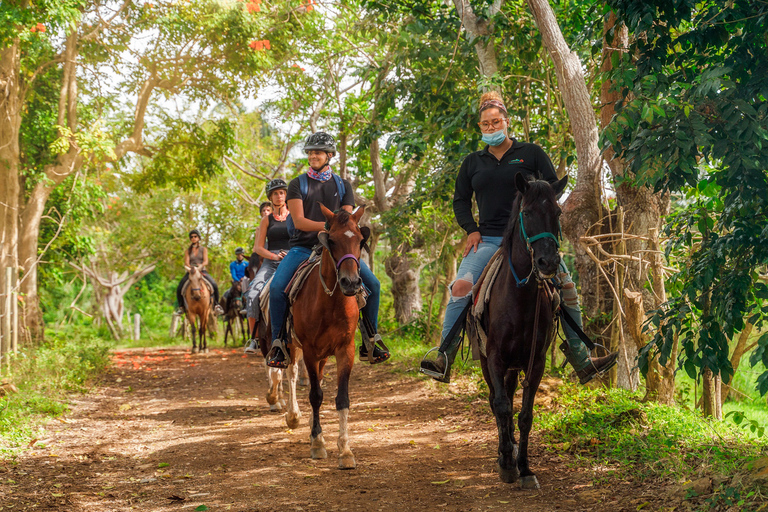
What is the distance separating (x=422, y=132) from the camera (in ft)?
35.4

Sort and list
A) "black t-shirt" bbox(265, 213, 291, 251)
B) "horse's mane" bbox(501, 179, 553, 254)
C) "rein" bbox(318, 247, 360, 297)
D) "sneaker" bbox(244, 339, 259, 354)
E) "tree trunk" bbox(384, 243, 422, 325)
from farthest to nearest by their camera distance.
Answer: "tree trunk" bbox(384, 243, 422, 325)
"black t-shirt" bbox(265, 213, 291, 251)
"sneaker" bbox(244, 339, 259, 354)
"rein" bbox(318, 247, 360, 297)
"horse's mane" bbox(501, 179, 553, 254)

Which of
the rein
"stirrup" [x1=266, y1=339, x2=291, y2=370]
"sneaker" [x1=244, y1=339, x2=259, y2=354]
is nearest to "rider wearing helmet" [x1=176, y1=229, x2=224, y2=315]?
"sneaker" [x1=244, y1=339, x2=259, y2=354]

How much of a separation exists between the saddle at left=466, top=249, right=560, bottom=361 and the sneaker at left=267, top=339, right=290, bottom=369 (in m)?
2.09

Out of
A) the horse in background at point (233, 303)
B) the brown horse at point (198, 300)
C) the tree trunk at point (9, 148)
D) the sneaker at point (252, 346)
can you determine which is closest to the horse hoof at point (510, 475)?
the sneaker at point (252, 346)

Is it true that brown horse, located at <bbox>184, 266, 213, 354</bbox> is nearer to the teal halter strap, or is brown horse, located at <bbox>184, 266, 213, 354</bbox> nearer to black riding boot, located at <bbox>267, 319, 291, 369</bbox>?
black riding boot, located at <bbox>267, 319, 291, 369</bbox>

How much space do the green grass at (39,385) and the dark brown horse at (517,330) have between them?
4.61m

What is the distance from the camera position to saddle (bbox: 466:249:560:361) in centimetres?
500

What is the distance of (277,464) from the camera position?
5.84 m

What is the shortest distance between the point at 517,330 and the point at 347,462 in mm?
1978

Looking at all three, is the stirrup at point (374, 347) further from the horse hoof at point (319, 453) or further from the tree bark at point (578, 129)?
the tree bark at point (578, 129)

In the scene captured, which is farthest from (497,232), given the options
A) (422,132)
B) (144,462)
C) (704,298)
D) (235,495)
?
(422,132)

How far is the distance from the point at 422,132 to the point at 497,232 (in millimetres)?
5673

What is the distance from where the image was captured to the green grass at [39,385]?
705 cm

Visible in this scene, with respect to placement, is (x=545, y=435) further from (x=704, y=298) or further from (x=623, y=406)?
(x=704, y=298)
